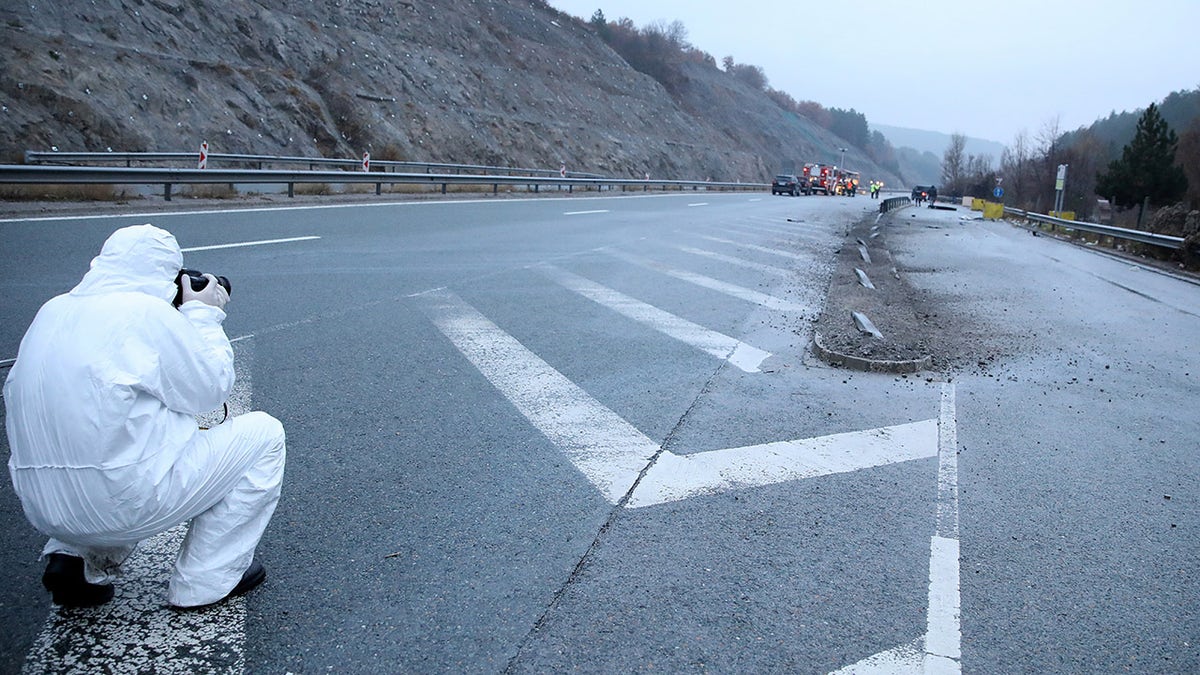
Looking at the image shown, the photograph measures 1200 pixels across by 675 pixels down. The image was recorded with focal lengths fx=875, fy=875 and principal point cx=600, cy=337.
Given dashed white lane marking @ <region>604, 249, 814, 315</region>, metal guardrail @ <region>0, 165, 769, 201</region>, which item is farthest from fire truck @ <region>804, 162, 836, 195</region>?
dashed white lane marking @ <region>604, 249, 814, 315</region>

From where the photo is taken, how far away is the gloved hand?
3.08 meters

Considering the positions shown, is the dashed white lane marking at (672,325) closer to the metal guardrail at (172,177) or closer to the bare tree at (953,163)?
the metal guardrail at (172,177)

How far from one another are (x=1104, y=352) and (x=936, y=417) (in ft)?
12.4

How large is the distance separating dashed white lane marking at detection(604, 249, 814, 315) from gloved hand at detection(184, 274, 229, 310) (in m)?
7.58

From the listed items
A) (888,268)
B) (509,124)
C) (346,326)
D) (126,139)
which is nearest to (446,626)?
(346,326)

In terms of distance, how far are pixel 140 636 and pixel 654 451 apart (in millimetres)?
2752

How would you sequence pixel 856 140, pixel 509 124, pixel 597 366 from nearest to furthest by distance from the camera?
1. pixel 597 366
2. pixel 509 124
3. pixel 856 140

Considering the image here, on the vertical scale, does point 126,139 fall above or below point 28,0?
below

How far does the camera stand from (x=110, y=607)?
10.3ft

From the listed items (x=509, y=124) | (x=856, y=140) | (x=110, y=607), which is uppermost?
(x=856, y=140)

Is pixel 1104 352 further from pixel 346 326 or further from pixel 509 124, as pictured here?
pixel 509 124

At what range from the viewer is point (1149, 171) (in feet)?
188

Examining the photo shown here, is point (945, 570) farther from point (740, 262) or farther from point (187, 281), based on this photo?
point (740, 262)

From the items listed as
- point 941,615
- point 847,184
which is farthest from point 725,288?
point 847,184
